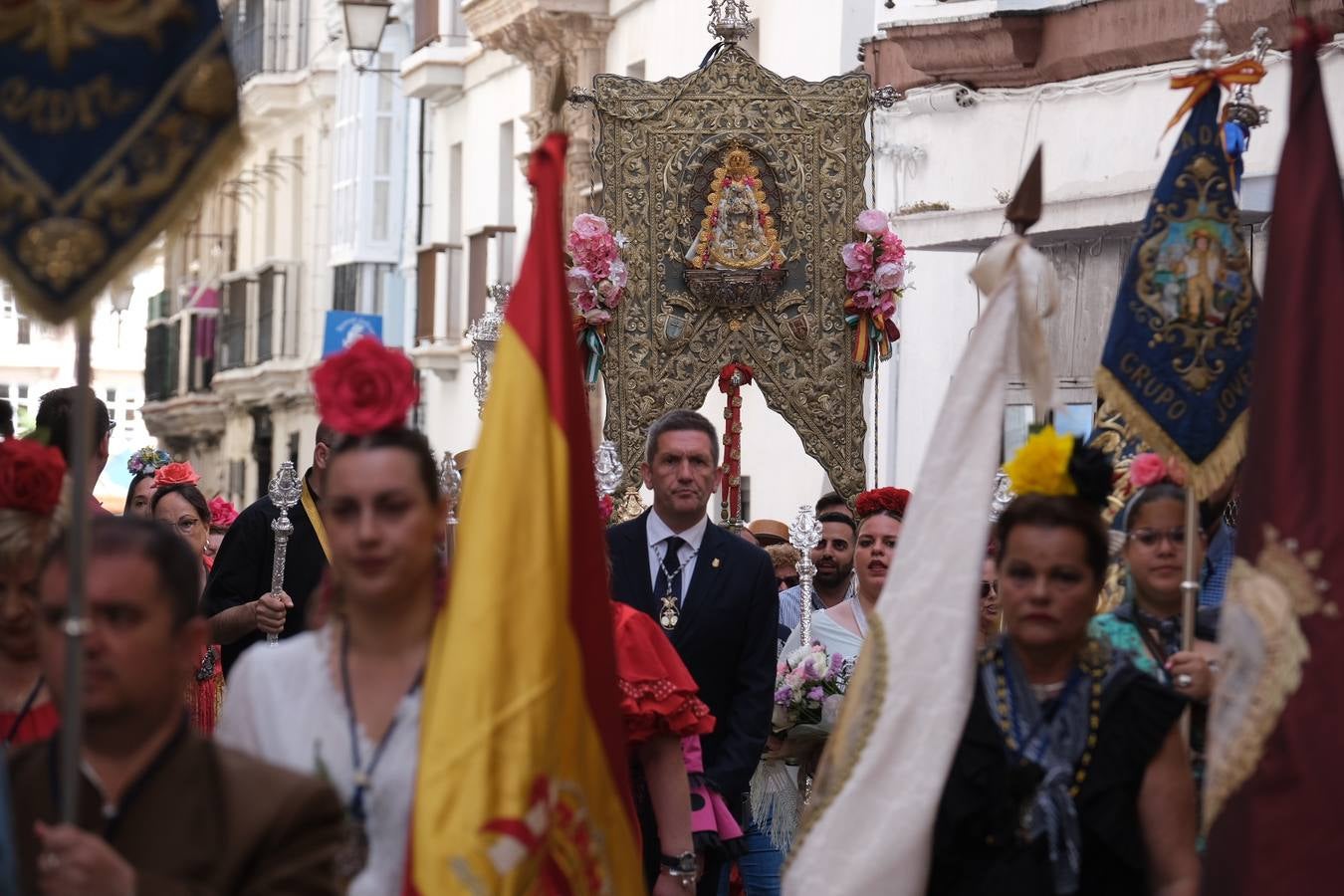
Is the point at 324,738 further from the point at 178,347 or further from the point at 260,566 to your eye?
the point at 178,347

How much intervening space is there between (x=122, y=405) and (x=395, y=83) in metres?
22.9

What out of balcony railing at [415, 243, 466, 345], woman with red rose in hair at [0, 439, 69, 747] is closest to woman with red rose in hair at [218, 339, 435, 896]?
woman with red rose in hair at [0, 439, 69, 747]

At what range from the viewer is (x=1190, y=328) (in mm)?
6727

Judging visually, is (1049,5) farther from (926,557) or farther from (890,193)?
(926,557)

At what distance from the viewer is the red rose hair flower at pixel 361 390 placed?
214 inches

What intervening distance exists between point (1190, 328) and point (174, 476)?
6.17m

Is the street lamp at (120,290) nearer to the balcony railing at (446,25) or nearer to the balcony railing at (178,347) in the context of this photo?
the balcony railing at (446,25)

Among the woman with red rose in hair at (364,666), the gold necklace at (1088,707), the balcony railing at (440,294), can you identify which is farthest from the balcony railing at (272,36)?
the woman with red rose in hair at (364,666)

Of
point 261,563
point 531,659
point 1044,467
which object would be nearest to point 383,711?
point 531,659

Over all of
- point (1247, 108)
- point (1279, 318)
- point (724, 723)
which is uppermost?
point (1247, 108)

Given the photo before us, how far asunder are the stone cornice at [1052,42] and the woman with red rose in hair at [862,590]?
5.17 meters

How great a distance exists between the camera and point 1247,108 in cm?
900

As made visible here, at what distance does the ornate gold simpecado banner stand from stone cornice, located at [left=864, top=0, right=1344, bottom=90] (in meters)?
2.10

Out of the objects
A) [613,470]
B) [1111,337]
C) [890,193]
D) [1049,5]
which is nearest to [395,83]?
[890,193]
